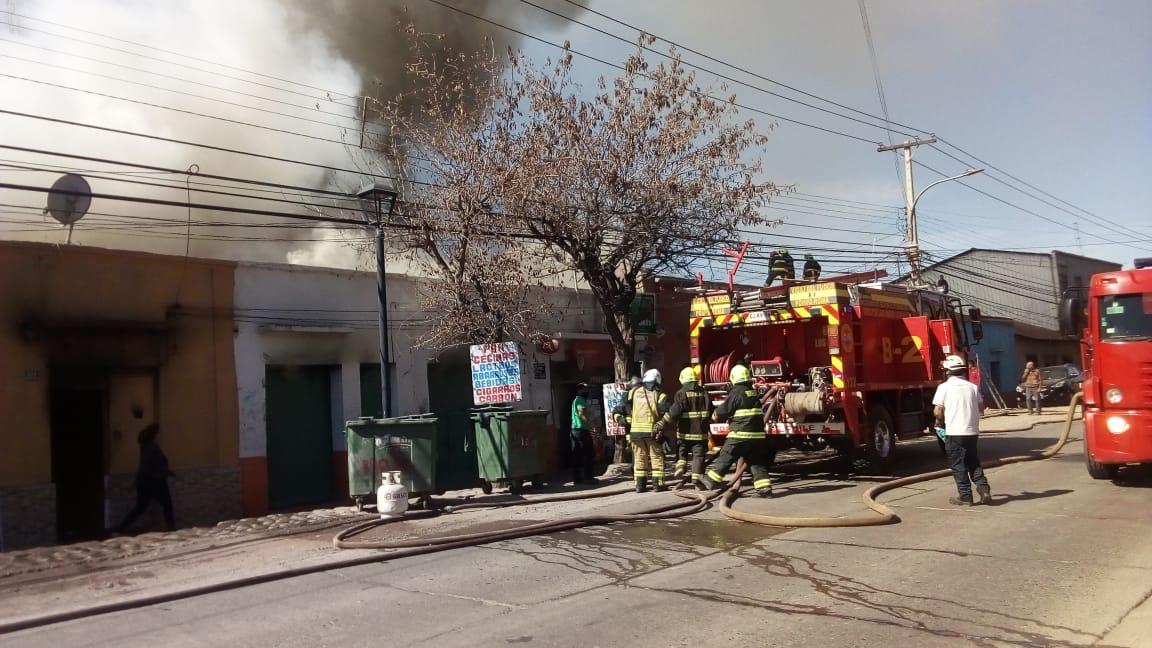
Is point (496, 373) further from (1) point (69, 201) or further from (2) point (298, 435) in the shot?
(1) point (69, 201)

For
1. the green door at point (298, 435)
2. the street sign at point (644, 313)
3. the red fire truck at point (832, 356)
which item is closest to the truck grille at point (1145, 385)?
the red fire truck at point (832, 356)

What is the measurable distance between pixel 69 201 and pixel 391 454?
5.82m

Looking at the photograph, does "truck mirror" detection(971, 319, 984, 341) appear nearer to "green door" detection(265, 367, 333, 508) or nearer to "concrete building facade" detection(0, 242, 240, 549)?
"green door" detection(265, 367, 333, 508)

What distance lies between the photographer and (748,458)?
10008 millimetres

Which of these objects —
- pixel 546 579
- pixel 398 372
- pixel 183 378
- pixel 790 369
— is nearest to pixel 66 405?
pixel 183 378

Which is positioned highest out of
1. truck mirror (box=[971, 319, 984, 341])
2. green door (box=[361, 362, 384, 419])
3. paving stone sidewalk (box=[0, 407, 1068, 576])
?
truck mirror (box=[971, 319, 984, 341])

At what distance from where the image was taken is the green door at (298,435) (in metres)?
12.9

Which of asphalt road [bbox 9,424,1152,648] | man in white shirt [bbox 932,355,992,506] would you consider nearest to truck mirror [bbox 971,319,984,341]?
man in white shirt [bbox 932,355,992,506]

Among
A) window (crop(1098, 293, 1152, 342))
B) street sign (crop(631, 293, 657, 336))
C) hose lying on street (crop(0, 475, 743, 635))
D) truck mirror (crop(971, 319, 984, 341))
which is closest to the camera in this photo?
hose lying on street (crop(0, 475, 743, 635))

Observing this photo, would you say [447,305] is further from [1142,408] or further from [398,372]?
[1142,408]

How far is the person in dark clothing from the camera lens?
35.1 feet

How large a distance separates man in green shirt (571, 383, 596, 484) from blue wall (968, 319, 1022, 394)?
972 inches

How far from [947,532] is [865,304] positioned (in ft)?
16.7

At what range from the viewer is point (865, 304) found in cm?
1205
